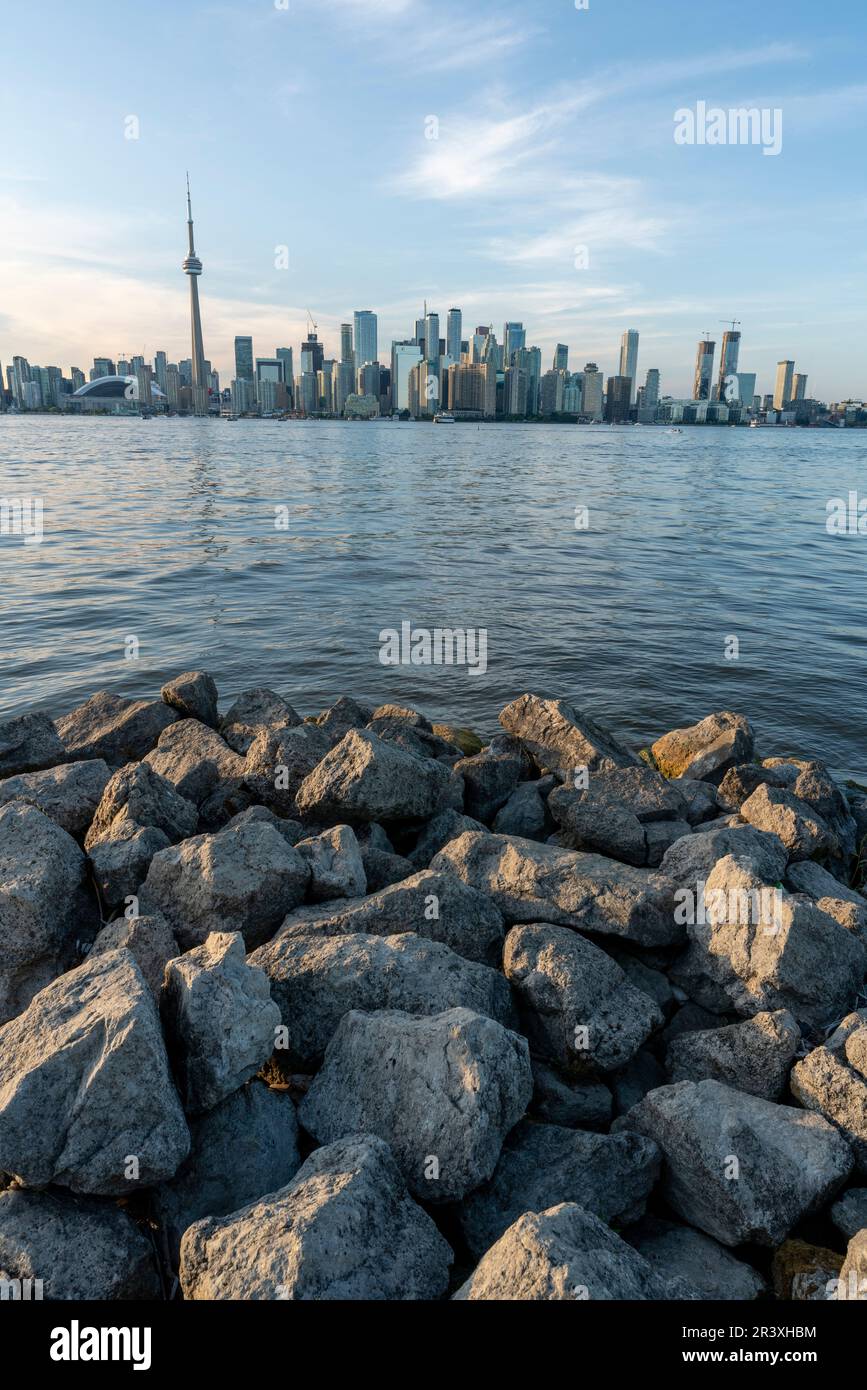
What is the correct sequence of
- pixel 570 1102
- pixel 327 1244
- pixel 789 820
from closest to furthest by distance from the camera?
pixel 327 1244
pixel 570 1102
pixel 789 820

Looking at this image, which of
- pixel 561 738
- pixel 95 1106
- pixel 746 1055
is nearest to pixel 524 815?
pixel 561 738

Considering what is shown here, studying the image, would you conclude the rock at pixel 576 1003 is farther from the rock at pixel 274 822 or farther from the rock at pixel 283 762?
the rock at pixel 283 762

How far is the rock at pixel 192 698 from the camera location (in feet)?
40.6

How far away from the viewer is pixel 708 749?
11805 mm

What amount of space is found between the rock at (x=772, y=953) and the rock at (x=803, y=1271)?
1682mm

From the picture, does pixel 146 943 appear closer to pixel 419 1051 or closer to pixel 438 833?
pixel 419 1051

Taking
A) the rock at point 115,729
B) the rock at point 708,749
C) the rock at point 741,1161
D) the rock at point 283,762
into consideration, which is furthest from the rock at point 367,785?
the rock at point 708,749

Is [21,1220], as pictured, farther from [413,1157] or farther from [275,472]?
[275,472]

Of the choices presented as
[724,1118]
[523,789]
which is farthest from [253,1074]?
[523,789]

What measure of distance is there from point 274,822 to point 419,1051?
12.5ft

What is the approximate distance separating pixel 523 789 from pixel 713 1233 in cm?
543

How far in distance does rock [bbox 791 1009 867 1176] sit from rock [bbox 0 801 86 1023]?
5.36 metres

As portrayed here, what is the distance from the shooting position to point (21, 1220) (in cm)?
435
